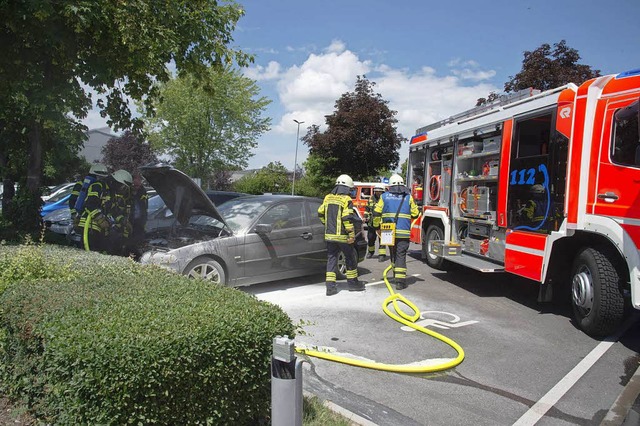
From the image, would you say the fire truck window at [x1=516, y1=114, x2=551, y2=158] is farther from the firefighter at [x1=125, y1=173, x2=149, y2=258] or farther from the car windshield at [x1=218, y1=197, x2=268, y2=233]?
the firefighter at [x1=125, y1=173, x2=149, y2=258]

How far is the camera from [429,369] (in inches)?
177

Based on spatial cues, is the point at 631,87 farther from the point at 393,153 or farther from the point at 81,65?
the point at 393,153

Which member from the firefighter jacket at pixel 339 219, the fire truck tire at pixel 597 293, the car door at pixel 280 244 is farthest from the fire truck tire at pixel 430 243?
the fire truck tire at pixel 597 293

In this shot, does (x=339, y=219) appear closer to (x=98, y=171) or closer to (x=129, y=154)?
(x=98, y=171)

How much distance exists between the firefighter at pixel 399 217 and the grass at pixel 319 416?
463cm

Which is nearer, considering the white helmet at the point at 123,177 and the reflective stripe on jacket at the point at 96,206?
the reflective stripe on jacket at the point at 96,206

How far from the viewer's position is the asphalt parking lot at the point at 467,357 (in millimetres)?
3811

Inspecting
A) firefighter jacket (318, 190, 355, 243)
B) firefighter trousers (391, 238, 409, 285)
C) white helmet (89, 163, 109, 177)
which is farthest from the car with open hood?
firefighter trousers (391, 238, 409, 285)

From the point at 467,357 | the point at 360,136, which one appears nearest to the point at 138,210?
the point at 467,357

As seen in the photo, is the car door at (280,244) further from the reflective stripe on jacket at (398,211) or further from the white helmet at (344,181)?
the reflective stripe on jacket at (398,211)

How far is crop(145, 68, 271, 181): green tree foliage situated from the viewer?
72.4 ft

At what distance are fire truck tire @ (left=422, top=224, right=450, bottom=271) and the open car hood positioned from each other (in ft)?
14.9

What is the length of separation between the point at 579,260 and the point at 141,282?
5.07 metres

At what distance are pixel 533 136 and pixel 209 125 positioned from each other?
18.4 m
